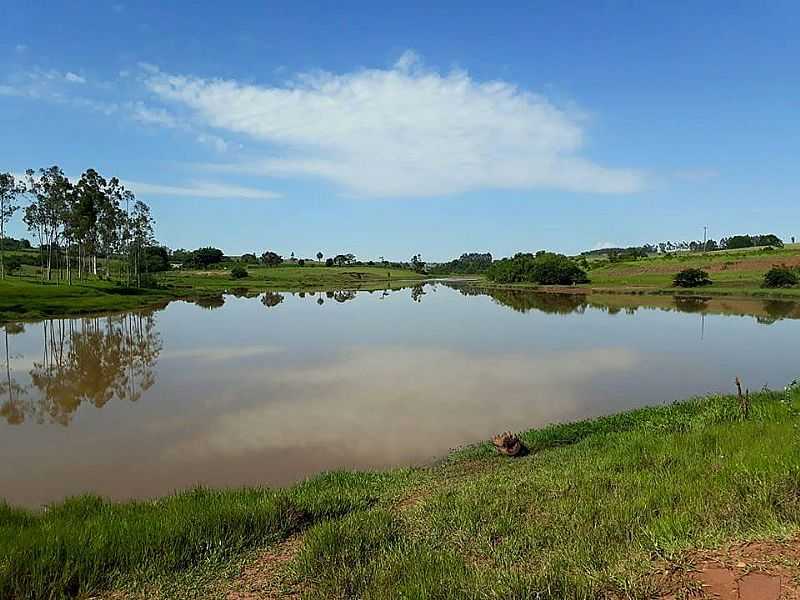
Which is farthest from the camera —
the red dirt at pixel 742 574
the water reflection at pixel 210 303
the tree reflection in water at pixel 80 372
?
the water reflection at pixel 210 303

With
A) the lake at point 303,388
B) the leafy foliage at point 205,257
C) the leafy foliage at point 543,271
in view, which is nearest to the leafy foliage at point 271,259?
the leafy foliage at point 205,257

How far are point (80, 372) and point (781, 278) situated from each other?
67.7 m

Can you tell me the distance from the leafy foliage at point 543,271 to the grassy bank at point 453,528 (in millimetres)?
89372

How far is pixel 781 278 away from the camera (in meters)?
59.8

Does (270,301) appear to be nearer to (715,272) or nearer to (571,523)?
(715,272)

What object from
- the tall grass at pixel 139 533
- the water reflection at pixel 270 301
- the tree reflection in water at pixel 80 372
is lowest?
the tree reflection in water at pixel 80 372

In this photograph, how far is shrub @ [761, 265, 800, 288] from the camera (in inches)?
2347

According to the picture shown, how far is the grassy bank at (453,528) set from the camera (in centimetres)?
410

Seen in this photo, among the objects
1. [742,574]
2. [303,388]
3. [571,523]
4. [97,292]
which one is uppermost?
[97,292]

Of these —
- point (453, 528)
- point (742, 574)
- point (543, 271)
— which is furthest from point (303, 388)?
point (543, 271)

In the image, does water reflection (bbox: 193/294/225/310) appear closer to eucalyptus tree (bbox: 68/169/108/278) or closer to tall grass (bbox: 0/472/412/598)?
eucalyptus tree (bbox: 68/169/108/278)

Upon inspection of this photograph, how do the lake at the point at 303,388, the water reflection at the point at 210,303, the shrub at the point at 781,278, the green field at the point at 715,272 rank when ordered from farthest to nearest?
the green field at the point at 715,272 → the shrub at the point at 781,278 → the water reflection at the point at 210,303 → the lake at the point at 303,388

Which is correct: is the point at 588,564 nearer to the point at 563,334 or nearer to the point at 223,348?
the point at 223,348

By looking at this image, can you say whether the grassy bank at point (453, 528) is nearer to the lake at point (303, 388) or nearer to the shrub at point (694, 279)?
the lake at point (303, 388)
